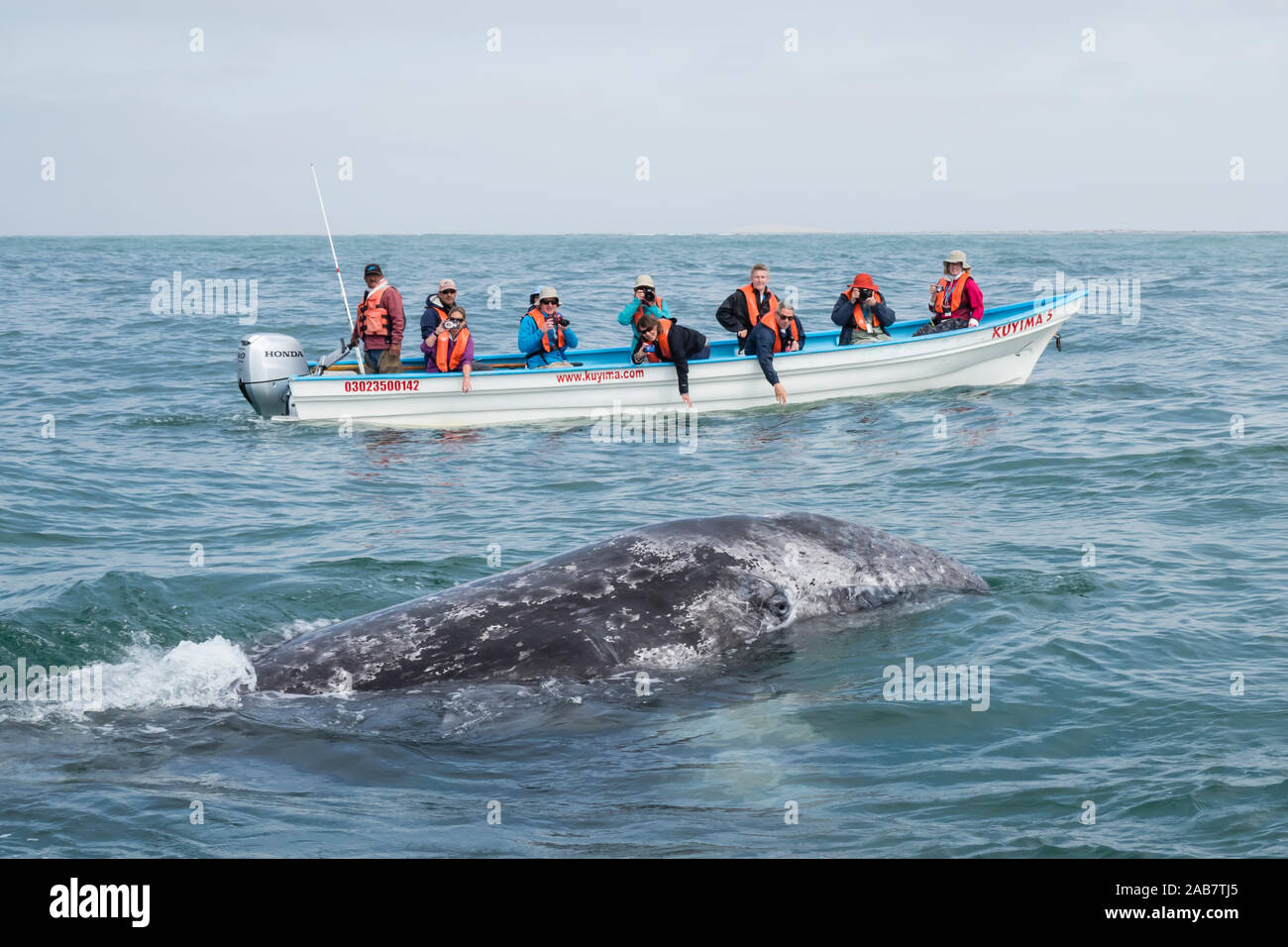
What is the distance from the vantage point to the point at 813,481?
15.2 m

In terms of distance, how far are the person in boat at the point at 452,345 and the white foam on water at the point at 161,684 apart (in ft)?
42.6

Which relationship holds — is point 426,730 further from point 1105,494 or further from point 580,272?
point 580,272

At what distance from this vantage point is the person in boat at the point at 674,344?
68.3 ft

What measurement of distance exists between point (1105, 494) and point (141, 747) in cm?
1052

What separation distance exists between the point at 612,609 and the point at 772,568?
45.4 inches

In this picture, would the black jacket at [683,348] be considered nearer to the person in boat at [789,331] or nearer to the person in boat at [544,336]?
the person in boat at [789,331]

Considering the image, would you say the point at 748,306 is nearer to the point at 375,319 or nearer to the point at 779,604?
the point at 375,319

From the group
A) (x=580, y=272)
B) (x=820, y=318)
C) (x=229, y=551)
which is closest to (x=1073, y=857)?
(x=229, y=551)

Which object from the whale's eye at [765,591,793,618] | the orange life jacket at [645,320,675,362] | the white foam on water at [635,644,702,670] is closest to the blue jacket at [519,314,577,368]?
the orange life jacket at [645,320,675,362]

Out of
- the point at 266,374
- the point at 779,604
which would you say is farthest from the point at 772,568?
the point at 266,374

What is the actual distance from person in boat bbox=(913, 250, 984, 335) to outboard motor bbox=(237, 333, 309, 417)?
11449 millimetres

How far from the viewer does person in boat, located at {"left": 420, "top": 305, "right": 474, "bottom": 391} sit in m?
20.7

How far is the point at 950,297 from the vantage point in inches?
902

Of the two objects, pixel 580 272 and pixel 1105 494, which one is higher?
pixel 580 272
